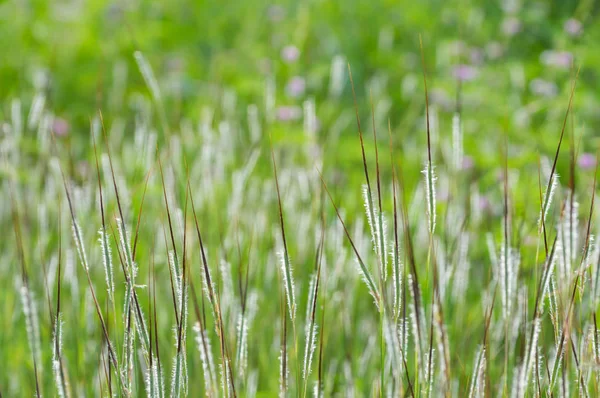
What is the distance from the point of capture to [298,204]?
189 cm

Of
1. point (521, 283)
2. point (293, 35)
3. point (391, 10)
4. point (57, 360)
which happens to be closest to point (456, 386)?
point (521, 283)

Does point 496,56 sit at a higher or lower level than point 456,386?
higher

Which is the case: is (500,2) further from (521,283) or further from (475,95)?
(521,283)

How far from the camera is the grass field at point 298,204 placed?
70 cm

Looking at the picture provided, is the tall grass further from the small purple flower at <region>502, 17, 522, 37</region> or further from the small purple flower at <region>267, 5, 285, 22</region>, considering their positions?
the small purple flower at <region>267, 5, 285, 22</region>

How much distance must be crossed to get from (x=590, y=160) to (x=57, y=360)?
1488mm

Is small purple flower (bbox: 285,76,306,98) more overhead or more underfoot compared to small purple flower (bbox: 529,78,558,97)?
more overhead

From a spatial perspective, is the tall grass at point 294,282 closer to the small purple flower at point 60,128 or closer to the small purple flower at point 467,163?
the small purple flower at point 467,163

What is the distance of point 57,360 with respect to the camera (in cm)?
67

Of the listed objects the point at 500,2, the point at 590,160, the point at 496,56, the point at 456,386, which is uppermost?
the point at 500,2

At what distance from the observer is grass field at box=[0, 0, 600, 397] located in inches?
27.6

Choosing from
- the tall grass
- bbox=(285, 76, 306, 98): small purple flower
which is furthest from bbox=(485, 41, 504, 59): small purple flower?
bbox=(285, 76, 306, 98): small purple flower

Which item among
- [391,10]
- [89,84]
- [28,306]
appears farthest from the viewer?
[391,10]

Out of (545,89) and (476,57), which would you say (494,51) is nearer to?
(476,57)
